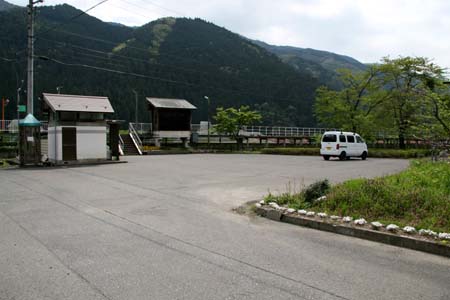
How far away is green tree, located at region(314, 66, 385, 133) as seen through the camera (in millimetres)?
33812

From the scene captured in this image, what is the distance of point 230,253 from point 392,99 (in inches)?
1194

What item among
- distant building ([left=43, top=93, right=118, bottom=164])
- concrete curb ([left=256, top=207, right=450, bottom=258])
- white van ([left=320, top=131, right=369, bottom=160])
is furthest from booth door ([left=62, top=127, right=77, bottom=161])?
concrete curb ([left=256, top=207, right=450, bottom=258])

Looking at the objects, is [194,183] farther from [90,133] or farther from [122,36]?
[122,36]

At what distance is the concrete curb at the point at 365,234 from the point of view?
5.34 meters

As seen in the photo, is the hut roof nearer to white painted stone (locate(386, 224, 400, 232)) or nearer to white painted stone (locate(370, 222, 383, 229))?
white painted stone (locate(370, 222, 383, 229))

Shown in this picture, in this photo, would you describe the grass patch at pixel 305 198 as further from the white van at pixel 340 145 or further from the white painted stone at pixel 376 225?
the white van at pixel 340 145

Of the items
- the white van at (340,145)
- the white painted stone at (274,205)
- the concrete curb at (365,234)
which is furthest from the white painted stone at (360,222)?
the white van at (340,145)

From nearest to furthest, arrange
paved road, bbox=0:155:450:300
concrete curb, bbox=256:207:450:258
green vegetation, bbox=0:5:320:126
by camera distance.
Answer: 1. paved road, bbox=0:155:450:300
2. concrete curb, bbox=256:207:450:258
3. green vegetation, bbox=0:5:320:126

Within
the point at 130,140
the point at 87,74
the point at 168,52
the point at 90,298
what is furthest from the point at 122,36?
the point at 90,298

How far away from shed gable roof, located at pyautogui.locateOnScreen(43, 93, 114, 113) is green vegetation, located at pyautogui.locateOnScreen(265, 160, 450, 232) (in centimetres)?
1572

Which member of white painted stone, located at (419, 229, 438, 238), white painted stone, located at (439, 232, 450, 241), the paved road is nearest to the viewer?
the paved road

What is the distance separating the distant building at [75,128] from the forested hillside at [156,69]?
5370 cm

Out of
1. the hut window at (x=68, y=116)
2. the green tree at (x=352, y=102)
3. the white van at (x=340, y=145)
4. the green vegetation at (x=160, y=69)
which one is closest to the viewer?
the hut window at (x=68, y=116)

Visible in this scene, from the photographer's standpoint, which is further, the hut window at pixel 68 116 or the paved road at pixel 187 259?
the hut window at pixel 68 116
